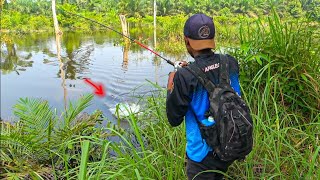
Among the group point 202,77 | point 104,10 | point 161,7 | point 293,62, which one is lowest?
point 293,62

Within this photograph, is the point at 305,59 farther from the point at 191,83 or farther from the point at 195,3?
the point at 195,3

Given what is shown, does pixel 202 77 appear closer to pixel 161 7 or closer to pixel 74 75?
pixel 74 75

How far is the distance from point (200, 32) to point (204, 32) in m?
0.02

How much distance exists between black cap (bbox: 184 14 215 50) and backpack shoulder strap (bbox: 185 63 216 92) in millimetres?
136

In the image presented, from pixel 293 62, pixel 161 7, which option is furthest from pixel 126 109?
pixel 161 7

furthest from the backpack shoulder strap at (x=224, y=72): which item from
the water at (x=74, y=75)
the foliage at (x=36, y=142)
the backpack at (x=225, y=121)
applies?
the water at (x=74, y=75)

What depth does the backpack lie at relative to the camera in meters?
1.69

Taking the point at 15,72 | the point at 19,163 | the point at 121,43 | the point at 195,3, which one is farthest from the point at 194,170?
the point at 195,3

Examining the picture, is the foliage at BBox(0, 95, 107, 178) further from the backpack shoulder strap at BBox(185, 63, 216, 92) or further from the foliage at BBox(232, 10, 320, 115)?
the foliage at BBox(232, 10, 320, 115)

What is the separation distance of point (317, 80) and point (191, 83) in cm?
187

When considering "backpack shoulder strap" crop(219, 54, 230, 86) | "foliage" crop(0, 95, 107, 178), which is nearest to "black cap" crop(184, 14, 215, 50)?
"backpack shoulder strap" crop(219, 54, 230, 86)

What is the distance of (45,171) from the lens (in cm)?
331

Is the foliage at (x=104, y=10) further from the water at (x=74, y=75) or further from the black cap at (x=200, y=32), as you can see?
the black cap at (x=200, y=32)

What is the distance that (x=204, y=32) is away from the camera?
1779mm
